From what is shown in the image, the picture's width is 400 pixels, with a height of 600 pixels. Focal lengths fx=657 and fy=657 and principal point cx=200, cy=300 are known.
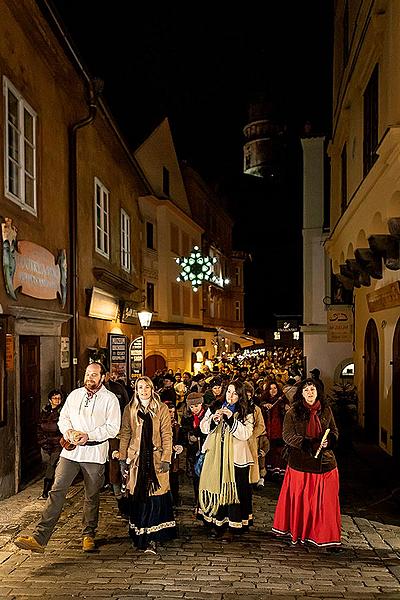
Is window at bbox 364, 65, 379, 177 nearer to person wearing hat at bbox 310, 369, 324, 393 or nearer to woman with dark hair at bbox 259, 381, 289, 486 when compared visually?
person wearing hat at bbox 310, 369, 324, 393

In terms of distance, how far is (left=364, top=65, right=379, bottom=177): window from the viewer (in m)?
11.4

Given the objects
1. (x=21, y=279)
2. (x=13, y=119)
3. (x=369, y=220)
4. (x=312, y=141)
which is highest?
(x=312, y=141)

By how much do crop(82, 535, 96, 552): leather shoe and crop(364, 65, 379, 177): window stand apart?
7.43 m

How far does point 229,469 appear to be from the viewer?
803cm

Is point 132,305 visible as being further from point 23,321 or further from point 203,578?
point 203,578

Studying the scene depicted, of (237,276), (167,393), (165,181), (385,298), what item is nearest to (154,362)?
(165,181)

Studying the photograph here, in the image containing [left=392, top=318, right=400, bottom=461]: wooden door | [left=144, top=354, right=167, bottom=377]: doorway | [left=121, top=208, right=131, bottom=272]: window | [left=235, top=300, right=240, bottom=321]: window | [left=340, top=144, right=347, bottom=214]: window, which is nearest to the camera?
[left=392, top=318, right=400, bottom=461]: wooden door

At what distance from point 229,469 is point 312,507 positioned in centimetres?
109

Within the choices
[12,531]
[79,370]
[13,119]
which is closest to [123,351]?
[79,370]

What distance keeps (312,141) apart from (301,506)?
20.0 m

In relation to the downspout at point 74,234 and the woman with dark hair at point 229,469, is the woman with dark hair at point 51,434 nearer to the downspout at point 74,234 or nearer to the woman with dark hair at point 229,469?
the woman with dark hair at point 229,469

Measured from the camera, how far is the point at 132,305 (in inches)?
847

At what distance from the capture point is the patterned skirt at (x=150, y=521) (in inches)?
292

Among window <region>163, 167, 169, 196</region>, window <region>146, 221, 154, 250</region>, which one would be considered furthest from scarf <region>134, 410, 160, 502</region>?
window <region>163, 167, 169, 196</region>
